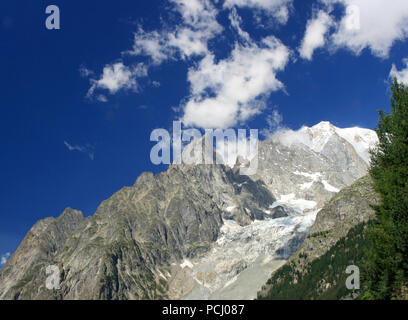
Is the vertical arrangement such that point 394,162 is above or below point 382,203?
above

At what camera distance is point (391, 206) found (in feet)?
117

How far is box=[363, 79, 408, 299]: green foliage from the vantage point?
114 ft

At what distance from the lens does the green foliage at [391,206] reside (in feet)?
114

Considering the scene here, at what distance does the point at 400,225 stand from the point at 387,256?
12.3 feet
